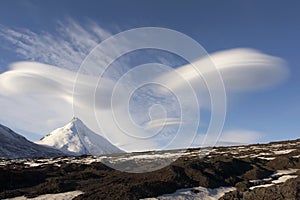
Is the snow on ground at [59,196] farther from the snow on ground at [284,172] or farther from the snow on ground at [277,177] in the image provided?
the snow on ground at [284,172]

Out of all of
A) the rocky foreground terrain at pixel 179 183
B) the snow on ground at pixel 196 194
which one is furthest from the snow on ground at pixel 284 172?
the snow on ground at pixel 196 194

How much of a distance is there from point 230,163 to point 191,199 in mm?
17019

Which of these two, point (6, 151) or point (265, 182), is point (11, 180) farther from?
point (6, 151)

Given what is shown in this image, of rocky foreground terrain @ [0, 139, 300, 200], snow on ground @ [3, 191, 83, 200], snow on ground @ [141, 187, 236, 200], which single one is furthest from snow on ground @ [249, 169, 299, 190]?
snow on ground @ [3, 191, 83, 200]

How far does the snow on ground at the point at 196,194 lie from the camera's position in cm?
2862

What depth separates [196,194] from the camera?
3006cm

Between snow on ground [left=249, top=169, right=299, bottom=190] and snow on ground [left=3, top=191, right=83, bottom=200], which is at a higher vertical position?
snow on ground [left=249, top=169, right=299, bottom=190]

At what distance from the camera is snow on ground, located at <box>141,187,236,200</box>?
28622mm

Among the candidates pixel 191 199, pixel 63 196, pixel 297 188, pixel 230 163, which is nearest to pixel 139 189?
pixel 191 199

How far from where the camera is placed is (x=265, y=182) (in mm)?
35031

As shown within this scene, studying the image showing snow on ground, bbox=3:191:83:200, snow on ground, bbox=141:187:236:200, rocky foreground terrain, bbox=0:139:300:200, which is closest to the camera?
snow on ground, bbox=3:191:83:200

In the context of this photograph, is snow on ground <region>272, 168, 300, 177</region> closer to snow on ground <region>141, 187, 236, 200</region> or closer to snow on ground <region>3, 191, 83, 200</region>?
snow on ground <region>141, 187, 236, 200</region>

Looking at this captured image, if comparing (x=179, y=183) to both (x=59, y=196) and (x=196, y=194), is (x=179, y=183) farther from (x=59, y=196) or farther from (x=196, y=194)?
(x=59, y=196)

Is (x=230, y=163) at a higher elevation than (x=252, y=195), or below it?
higher
